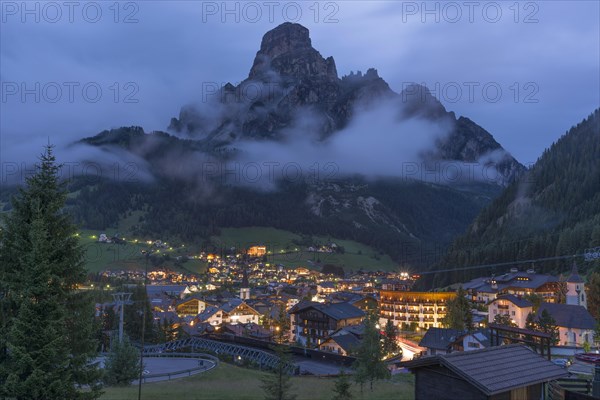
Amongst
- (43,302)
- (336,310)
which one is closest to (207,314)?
(336,310)

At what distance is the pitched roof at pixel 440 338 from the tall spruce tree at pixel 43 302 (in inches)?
2211

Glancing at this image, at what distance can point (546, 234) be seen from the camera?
505ft

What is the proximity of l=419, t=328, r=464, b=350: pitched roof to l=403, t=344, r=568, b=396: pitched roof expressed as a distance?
1984 inches

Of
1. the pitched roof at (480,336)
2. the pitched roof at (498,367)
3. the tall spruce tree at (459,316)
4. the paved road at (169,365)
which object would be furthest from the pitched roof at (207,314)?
the pitched roof at (498,367)

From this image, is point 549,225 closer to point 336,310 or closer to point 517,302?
point 517,302

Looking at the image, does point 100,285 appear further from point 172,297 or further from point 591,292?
point 591,292

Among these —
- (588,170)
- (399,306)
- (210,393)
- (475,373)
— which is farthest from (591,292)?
(588,170)

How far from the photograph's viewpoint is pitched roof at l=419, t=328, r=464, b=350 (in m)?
70.8

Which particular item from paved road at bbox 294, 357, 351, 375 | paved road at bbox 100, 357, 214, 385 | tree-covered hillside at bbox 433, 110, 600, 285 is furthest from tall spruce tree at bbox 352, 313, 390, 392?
tree-covered hillside at bbox 433, 110, 600, 285

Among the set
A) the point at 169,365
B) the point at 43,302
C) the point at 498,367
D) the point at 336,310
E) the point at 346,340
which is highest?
the point at 43,302

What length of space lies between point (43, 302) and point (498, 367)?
20.8 meters

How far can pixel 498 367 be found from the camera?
68.4 ft

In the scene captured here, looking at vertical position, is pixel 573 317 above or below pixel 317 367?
above

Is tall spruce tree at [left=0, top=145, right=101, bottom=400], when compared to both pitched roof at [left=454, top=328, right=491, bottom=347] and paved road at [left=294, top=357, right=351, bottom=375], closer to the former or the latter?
paved road at [left=294, top=357, right=351, bottom=375]
